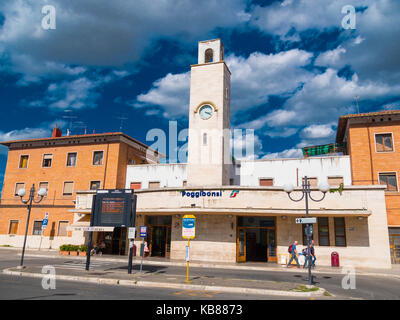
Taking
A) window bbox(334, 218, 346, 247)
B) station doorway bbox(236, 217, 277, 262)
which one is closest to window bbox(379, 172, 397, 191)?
window bbox(334, 218, 346, 247)

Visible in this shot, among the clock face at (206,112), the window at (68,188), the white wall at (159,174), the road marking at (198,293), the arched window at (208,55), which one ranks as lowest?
the road marking at (198,293)

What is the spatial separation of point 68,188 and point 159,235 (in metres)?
13.6

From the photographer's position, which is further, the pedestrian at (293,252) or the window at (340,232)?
the window at (340,232)

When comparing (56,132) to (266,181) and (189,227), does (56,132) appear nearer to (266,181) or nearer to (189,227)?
(266,181)

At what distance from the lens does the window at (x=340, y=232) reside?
22.7 metres

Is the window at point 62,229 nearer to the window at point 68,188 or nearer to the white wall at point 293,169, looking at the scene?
the window at point 68,188

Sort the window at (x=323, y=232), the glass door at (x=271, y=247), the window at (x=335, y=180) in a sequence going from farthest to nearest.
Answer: the window at (x=335, y=180) < the glass door at (x=271, y=247) < the window at (x=323, y=232)

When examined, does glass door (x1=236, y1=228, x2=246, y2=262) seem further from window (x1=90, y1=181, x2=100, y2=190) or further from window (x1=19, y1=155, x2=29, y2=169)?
window (x1=19, y1=155, x2=29, y2=169)

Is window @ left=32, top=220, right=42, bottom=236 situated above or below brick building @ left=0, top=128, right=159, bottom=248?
below

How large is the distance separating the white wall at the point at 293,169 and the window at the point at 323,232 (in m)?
6.33

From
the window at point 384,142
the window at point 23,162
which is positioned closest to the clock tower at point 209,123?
the window at point 384,142

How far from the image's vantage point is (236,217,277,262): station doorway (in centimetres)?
2375

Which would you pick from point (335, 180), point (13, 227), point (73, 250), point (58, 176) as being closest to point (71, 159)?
point (58, 176)

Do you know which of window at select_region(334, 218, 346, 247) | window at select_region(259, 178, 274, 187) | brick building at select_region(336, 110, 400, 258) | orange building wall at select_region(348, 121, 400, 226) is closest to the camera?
window at select_region(334, 218, 346, 247)
